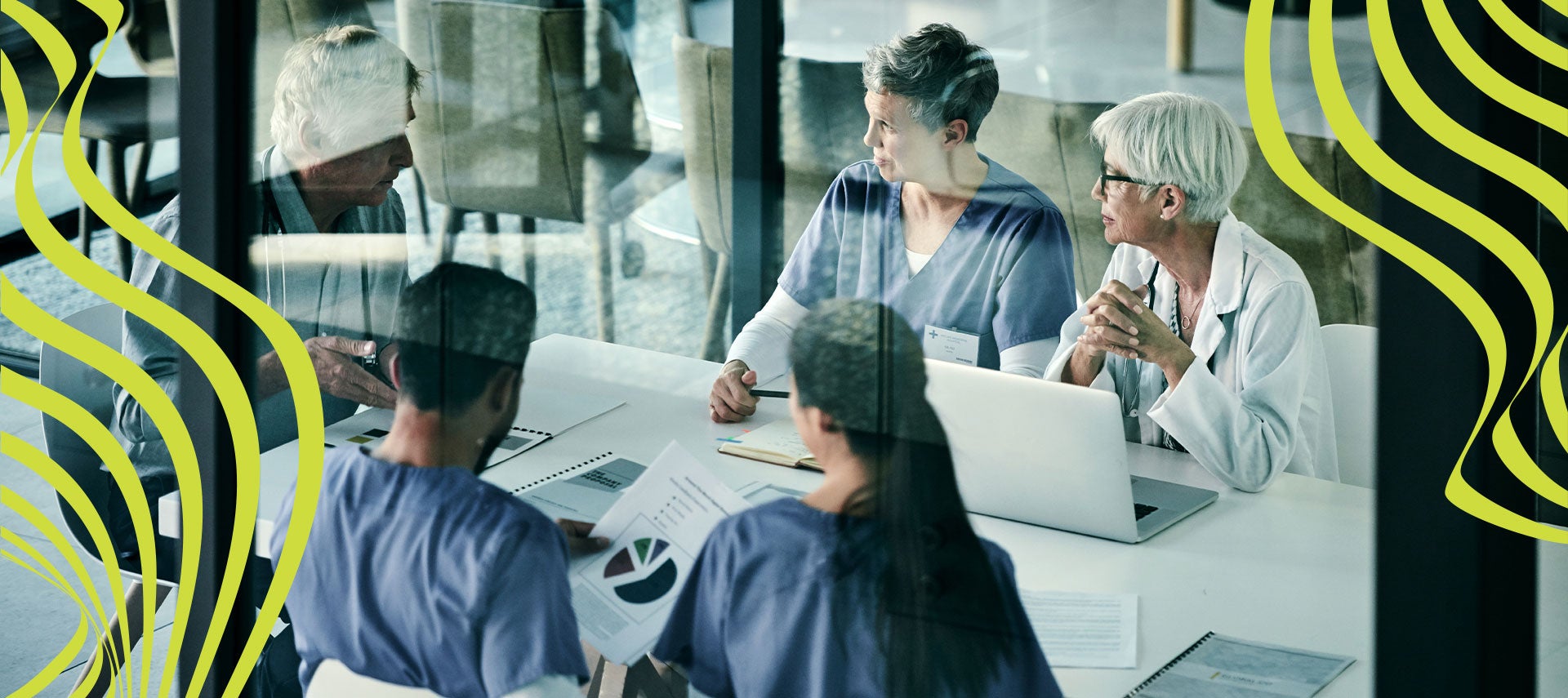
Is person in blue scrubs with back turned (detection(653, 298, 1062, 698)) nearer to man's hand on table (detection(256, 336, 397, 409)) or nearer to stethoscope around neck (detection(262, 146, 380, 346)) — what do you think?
man's hand on table (detection(256, 336, 397, 409))

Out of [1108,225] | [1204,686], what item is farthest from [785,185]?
[1204,686]

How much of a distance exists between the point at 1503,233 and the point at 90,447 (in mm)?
2056

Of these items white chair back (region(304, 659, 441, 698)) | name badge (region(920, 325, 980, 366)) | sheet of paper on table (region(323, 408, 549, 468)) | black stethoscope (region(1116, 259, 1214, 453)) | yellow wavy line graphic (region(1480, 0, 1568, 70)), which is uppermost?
yellow wavy line graphic (region(1480, 0, 1568, 70))

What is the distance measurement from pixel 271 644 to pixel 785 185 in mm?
898

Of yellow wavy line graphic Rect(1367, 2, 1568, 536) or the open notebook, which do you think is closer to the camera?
yellow wavy line graphic Rect(1367, 2, 1568, 536)

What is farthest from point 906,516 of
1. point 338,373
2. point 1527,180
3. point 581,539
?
point 338,373

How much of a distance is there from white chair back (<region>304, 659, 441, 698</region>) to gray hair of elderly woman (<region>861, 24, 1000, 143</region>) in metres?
0.87

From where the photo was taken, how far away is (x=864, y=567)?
4.87 ft

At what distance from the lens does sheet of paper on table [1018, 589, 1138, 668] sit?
1389 millimetres

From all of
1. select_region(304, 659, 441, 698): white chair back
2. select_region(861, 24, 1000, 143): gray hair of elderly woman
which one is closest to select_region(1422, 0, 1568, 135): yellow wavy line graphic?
select_region(861, 24, 1000, 143): gray hair of elderly woman

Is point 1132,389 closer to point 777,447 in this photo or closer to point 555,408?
point 777,447

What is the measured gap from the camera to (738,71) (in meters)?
1.52

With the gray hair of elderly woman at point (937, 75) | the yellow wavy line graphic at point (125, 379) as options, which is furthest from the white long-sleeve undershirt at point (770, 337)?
the yellow wavy line graphic at point (125, 379)

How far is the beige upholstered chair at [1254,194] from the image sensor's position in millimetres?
1197
